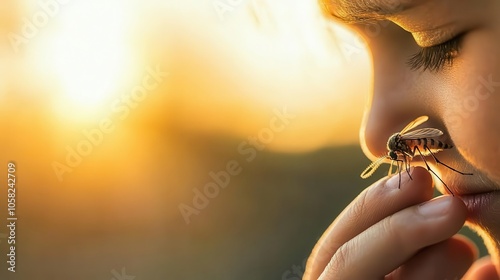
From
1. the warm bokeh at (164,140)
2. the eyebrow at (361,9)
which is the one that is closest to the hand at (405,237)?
the eyebrow at (361,9)

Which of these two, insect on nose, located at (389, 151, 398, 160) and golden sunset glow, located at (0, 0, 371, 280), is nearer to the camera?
insect on nose, located at (389, 151, 398, 160)

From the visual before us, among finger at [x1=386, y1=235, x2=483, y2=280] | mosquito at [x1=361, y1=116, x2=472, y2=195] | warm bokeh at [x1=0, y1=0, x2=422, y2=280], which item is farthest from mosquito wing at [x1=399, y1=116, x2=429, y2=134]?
warm bokeh at [x1=0, y1=0, x2=422, y2=280]

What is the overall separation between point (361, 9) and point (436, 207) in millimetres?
174

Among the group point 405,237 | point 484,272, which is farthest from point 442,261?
point 484,272

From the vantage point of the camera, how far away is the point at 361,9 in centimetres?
55

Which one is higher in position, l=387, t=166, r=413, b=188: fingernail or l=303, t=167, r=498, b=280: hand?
l=387, t=166, r=413, b=188: fingernail

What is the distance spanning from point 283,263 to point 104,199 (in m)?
0.41

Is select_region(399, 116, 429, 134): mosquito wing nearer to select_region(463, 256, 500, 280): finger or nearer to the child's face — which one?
the child's face

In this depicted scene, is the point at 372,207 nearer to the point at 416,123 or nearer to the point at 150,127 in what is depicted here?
the point at 416,123

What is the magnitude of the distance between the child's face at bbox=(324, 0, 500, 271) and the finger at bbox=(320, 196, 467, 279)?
4cm

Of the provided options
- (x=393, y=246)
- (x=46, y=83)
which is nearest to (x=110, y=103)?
(x=46, y=83)

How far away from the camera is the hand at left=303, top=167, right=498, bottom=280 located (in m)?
0.54

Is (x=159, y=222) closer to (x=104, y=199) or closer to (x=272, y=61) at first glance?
(x=104, y=199)

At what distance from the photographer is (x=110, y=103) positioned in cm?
135
